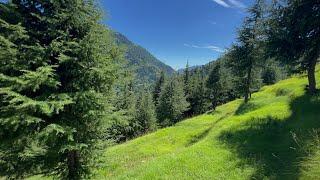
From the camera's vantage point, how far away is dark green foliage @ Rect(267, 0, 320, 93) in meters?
27.9

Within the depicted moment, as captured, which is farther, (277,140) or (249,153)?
(277,140)

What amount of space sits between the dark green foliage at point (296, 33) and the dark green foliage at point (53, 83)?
18.4 metres

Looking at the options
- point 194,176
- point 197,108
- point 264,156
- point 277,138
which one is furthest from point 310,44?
point 197,108

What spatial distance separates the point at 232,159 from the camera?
63.1 feet

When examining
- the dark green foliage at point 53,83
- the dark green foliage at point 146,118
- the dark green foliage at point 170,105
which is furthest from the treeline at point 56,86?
the dark green foliage at point 170,105

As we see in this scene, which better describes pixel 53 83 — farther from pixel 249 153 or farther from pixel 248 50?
pixel 248 50

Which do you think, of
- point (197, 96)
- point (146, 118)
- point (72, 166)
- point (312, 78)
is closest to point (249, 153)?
point (72, 166)

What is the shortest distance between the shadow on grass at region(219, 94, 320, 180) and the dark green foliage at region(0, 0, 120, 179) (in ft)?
29.0

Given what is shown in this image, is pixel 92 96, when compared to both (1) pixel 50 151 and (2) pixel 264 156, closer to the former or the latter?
(1) pixel 50 151

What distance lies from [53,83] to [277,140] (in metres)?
14.9

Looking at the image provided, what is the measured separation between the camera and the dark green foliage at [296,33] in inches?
1099

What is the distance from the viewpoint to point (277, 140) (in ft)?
70.6

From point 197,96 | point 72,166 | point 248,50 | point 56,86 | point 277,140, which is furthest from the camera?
point 197,96

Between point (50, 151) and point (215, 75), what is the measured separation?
71.3 m
